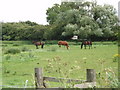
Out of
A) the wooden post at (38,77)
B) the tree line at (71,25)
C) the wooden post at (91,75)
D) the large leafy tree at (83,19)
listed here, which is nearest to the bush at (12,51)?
the tree line at (71,25)

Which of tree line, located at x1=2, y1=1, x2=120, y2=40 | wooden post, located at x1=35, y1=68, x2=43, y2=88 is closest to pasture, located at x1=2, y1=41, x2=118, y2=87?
tree line, located at x1=2, y1=1, x2=120, y2=40

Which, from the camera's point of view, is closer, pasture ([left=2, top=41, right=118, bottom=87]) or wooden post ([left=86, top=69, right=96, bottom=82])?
wooden post ([left=86, top=69, right=96, bottom=82])

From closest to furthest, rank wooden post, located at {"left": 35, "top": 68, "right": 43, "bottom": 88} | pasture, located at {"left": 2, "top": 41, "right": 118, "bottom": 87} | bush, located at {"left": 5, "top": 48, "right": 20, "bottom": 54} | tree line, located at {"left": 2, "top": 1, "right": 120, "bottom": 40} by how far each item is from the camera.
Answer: wooden post, located at {"left": 35, "top": 68, "right": 43, "bottom": 88}, tree line, located at {"left": 2, "top": 1, "right": 120, "bottom": 40}, pasture, located at {"left": 2, "top": 41, "right": 118, "bottom": 87}, bush, located at {"left": 5, "top": 48, "right": 20, "bottom": 54}

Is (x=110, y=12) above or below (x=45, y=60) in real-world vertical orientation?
above

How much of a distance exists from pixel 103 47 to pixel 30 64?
1.02 meters

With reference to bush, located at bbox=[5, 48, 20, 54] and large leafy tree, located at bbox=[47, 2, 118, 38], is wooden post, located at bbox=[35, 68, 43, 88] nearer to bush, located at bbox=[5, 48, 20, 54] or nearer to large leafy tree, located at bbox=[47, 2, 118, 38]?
large leafy tree, located at bbox=[47, 2, 118, 38]

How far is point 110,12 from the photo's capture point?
3.46 metres

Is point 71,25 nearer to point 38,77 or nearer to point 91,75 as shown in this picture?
point 38,77

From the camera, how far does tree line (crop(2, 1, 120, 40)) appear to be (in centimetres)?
332

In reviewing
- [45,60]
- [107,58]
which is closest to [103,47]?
[107,58]

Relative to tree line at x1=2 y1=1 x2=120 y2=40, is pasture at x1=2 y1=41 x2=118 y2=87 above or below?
below

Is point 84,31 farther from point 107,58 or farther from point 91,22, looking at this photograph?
point 107,58

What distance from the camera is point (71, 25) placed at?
3.49 metres

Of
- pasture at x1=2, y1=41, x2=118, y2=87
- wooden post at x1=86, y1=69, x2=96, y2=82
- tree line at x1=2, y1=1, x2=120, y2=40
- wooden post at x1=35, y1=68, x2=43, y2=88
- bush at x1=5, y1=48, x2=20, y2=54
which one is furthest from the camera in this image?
bush at x1=5, y1=48, x2=20, y2=54
